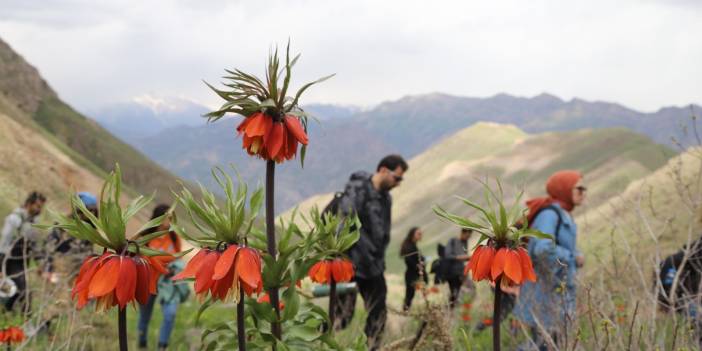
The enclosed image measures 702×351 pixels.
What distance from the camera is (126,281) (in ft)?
5.06

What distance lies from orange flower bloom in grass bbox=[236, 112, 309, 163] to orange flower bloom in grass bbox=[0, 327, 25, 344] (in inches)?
96.1

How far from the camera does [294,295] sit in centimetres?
226

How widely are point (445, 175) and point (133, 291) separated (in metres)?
185

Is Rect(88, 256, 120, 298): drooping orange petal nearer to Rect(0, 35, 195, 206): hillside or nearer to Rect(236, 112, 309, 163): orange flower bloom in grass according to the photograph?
Rect(236, 112, 309, 163): orange flower bloom in grass

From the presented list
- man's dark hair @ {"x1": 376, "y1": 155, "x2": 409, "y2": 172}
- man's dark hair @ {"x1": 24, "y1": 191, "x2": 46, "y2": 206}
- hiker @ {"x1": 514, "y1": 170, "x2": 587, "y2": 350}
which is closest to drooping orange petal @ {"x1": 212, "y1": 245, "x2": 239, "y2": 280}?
hiker @ {"x1": 514, "y1": 170, "x2": 587, "y2": 350}

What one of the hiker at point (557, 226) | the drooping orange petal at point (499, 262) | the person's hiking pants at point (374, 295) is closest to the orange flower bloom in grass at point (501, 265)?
the drooping orange petal at point (499, 262)

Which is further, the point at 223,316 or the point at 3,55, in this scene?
the point at 3,55

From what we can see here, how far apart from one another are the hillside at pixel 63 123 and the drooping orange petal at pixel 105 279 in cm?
6279

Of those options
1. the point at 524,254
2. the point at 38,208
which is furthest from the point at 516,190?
the point at 38,208

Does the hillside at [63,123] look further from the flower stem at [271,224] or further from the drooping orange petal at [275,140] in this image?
the drooping orange petal at [275,140]

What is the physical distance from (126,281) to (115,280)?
0.03 meters

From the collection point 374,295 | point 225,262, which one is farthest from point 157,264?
point 374,295

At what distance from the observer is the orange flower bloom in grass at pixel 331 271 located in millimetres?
2711

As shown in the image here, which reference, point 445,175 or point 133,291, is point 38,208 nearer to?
point 133,291
